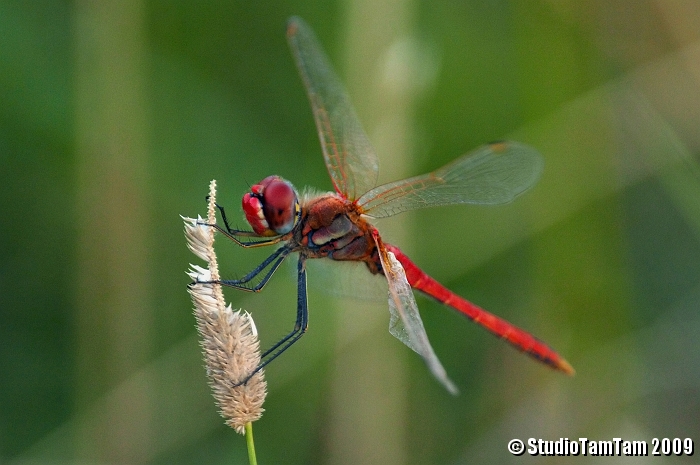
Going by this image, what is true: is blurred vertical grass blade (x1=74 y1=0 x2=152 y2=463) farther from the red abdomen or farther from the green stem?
the green stem

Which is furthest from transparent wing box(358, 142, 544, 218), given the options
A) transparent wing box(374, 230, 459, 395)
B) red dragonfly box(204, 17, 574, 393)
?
transparent wing box(374, 230, 459, 395)

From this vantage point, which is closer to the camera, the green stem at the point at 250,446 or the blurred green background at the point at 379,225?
the green stem at the point at 250,446

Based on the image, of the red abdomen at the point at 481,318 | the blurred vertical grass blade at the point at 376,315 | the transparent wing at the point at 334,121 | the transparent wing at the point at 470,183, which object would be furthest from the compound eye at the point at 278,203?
the blurred vertical grass blade at the point at 376,315

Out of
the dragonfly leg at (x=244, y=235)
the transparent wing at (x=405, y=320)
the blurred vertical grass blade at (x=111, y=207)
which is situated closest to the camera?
the transparent wing at (x=405, y=320)

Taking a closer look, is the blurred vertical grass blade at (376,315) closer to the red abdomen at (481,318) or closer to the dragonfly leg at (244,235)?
the red abdomen at (481,318)

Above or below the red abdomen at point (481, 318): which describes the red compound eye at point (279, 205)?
above

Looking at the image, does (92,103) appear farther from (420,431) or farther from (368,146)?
(420,431)

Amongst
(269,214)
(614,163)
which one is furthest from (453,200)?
(614,163)
